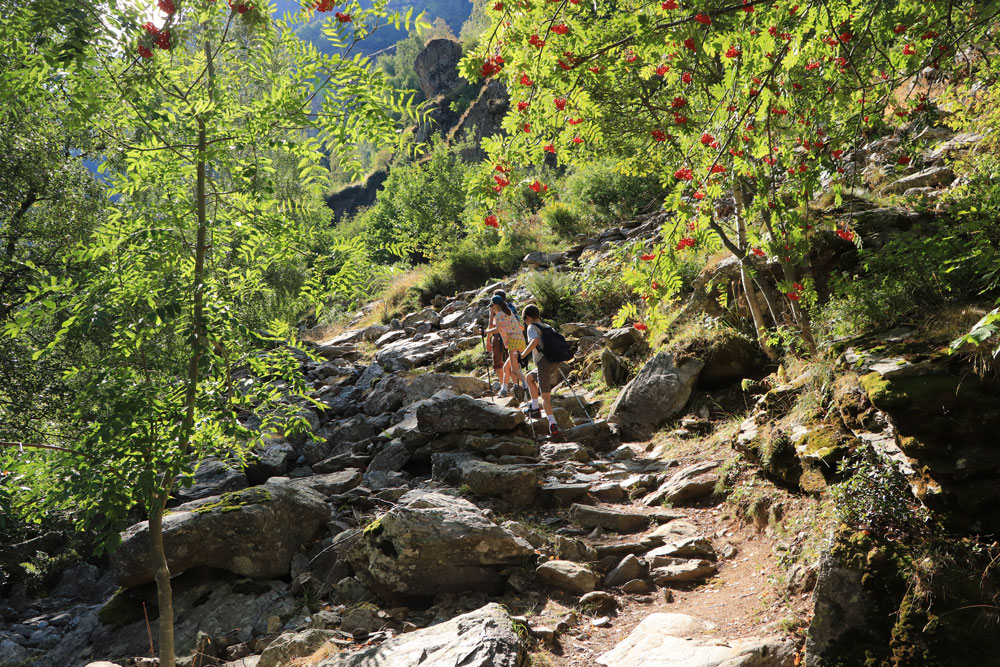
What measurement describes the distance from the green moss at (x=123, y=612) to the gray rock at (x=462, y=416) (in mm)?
3537

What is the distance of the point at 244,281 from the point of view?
3895 mm

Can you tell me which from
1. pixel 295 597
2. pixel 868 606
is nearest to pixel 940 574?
pixel 868 606

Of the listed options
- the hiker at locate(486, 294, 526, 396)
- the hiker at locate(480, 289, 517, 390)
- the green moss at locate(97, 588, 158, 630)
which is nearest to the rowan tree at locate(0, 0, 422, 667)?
the green moss at locate(97, 588, 158, 630)

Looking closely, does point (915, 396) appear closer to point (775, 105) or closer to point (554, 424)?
point (775, 105)

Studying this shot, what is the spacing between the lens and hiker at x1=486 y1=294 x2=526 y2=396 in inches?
372

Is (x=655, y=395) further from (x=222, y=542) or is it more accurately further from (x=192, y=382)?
(x=192, y=382)

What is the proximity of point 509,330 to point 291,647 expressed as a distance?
5.92m

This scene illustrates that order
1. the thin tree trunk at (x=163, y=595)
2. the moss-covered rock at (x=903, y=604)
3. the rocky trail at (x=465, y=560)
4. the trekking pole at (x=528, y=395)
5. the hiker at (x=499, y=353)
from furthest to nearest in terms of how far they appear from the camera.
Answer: the hiker at (x=499, y=353), the trekking pole at (x=528, y=395), the rocky trail at (x=465, y=560), the thin tree trunk at (x=163, y=595), the moss-covered rock at (x=903, y=604)

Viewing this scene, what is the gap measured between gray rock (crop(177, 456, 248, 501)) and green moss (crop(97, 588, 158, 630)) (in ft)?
7.14

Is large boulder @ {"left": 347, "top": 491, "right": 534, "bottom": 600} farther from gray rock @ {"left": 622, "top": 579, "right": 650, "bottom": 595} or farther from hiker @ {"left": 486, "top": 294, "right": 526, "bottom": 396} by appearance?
hiker @ {"left": 486, "top": 294, "right": 526, "bottom": 396}

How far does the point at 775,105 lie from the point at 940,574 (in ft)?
9.05

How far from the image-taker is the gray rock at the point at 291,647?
4160mm

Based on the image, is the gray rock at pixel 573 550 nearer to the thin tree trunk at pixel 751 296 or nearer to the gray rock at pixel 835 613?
the gray rock at pixel 835 613

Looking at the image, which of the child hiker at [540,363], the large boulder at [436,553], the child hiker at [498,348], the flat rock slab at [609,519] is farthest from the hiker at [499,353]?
the large boulder at [436,553]
